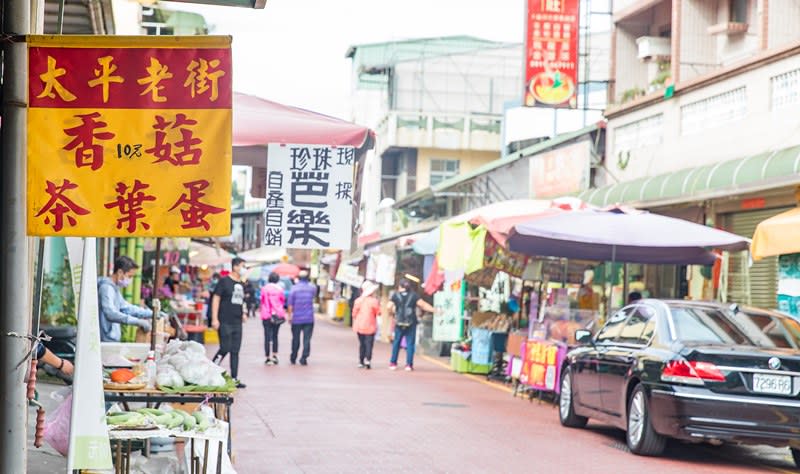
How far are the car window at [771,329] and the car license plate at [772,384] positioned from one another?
737 mm

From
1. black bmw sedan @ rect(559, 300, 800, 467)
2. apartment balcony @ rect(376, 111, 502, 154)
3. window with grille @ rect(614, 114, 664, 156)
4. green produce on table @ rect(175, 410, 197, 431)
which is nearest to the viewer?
green produce on table @ rect(175, 410, 197, 431)

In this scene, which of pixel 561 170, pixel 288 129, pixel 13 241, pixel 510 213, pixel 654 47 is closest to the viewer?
pixel 13 241

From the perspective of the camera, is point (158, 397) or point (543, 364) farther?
point (543, 364)

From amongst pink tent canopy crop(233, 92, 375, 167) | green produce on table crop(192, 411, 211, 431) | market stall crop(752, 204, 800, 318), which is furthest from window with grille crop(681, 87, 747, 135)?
green produce on table crop(192, 411, 211, 431)

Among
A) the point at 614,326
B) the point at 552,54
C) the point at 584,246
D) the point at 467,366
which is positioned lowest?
the point at 467,366

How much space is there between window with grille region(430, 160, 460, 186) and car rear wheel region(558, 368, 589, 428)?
41.0 metres

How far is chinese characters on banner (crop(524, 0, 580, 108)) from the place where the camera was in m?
26.2

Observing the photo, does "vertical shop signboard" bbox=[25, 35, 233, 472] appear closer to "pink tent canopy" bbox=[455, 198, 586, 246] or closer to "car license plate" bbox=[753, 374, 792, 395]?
"car license plate" bbox=[753, 374, 792, 395]

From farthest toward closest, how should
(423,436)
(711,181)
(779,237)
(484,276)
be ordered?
(484,276) → (711,181) → (779,237) → (423,436)

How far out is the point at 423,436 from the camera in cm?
1398

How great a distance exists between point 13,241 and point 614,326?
10.1 meters

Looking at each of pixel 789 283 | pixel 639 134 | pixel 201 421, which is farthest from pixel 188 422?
pixel 639 134

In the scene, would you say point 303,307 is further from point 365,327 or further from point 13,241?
point 13,241

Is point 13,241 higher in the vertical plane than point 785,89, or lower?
lower
